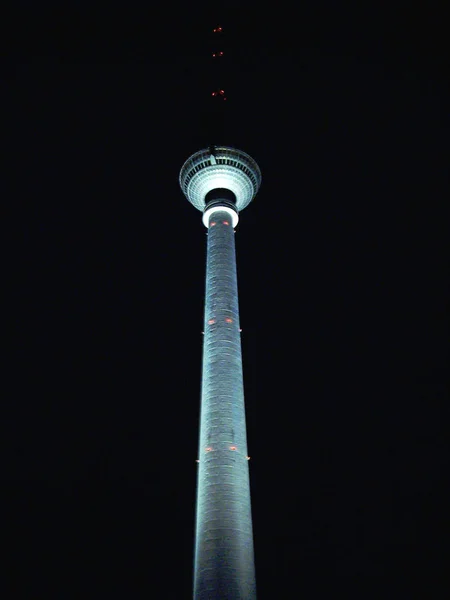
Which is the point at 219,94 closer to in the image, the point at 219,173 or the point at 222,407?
the point at 219,173

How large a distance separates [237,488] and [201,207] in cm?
4138

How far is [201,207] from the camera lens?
258 ft

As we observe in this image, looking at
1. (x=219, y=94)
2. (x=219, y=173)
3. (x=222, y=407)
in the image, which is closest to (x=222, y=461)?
(x=222, y=407)

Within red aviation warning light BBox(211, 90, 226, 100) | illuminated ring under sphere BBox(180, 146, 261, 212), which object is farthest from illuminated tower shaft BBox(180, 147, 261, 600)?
red aviation warning light BBox(211, 90, 226, 100)

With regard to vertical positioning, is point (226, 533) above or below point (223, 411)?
below

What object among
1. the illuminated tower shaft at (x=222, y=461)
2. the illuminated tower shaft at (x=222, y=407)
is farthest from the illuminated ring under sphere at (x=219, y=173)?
the illuminated tower shaft at (x=222, y=461)

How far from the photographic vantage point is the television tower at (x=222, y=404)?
4516 cm

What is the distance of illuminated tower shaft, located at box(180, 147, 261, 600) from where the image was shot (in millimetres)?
45125

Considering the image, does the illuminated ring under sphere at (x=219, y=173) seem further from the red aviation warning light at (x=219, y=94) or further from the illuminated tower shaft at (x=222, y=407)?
the red aviation warning light at (x=219, y=94)

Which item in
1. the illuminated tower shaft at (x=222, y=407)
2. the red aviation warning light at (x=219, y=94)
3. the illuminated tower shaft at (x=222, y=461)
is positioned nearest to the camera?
the illuminated tower shaft at (x=222, y=461)

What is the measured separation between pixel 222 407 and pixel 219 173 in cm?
3428

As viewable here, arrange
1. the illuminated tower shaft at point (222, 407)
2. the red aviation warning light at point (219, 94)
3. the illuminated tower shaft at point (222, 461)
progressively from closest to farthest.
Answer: the illuminated tower shaft at point (222, 461), the illuminated tower shaft at point (222, 407), the red aviation warning light at point (219, 94)

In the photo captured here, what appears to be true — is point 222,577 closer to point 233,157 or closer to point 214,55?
point 233,157

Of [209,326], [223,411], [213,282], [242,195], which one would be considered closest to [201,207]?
[242,195]
